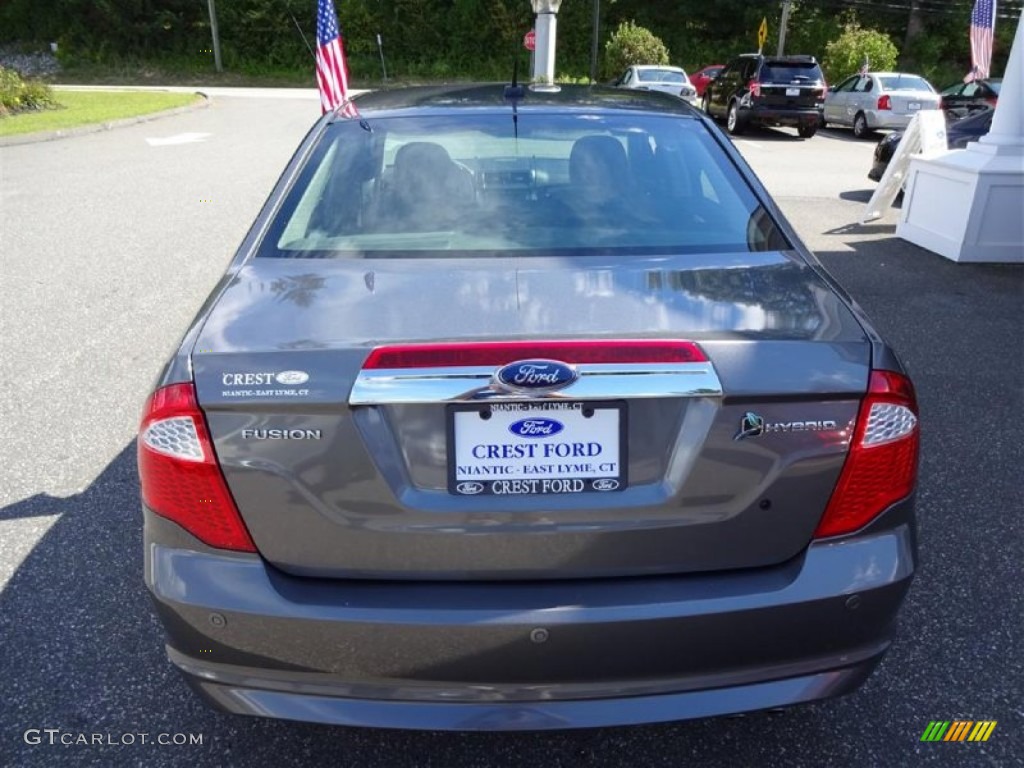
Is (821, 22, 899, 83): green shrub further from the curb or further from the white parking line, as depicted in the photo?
the white parking line

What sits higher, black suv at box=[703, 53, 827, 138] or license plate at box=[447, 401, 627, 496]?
license plate at box=[447, 401, 627, 496]

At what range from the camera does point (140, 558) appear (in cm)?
316

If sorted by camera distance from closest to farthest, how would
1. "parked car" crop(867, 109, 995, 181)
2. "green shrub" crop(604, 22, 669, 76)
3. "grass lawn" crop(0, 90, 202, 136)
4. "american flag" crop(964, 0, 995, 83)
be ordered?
"parked car" crop(867, 109, 995, 181), "grass lawn" crop(0, 90, 202, 136), "american flag" crop(964, 0, 995, 83), "green shrub" crop(604, 22, 669, 76)

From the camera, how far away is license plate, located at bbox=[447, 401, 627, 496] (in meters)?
1.77

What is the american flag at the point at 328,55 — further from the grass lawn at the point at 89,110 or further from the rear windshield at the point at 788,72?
the rear windshield at the point at 788,72

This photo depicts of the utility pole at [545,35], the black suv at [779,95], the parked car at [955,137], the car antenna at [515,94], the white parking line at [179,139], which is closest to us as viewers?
the car antenna at [515,94]

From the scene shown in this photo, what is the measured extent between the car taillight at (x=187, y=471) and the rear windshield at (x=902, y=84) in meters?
20.5

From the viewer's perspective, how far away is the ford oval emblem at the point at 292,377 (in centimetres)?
178

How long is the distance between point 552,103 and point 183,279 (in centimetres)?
454

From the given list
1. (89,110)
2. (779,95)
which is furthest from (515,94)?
(89,110)

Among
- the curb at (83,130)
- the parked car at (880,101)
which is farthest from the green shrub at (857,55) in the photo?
the curb at (83,130)

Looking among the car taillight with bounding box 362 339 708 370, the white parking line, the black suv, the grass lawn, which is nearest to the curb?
the grass lawn

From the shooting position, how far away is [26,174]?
11.3 meters

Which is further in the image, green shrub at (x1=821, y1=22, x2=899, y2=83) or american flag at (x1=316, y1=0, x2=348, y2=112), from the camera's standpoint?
green shrub at (x1=821, y1=22, x2=899, y2=83)
